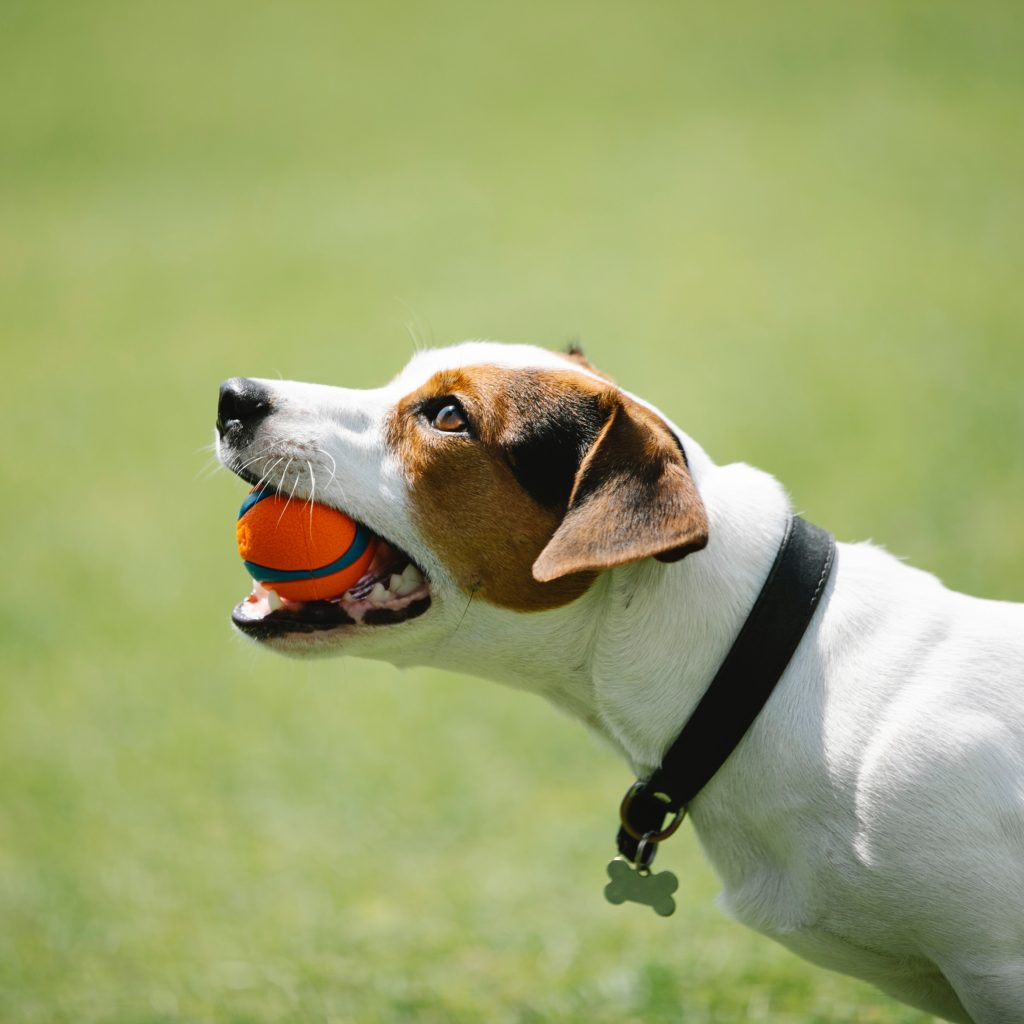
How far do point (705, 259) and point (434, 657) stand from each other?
11.6 meters

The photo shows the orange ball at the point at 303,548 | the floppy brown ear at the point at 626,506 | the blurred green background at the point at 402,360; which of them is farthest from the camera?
the blurred green background at the point at 402,360

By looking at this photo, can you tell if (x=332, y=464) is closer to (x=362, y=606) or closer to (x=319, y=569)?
(x=319, y=569)

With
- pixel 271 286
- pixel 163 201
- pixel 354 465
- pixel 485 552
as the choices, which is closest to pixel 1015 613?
pixel 485 552

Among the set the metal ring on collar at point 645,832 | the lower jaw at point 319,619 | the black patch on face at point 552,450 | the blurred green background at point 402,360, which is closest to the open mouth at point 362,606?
the lower jaw at point 319,619

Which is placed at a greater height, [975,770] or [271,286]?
[271,286]

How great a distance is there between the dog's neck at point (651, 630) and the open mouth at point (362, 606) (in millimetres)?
172

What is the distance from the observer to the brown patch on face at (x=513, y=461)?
3.13m

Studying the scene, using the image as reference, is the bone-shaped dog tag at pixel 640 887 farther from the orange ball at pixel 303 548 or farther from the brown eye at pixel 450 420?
the brown eye at pixel 450 420

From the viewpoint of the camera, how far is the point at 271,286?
15.4 meters

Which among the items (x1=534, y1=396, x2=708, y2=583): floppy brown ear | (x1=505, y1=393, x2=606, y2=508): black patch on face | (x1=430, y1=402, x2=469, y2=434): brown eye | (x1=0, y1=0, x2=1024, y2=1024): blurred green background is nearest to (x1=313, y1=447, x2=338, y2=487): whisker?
(x1=430, y1=402, x2=469, y2=434): brown eye

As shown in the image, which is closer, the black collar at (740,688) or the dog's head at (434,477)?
the black collar at (740,688)

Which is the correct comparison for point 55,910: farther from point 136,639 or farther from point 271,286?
point 271,286

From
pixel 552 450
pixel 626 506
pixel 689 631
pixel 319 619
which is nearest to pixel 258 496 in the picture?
pixel 319 619

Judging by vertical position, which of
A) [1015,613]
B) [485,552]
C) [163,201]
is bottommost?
[485,552]
